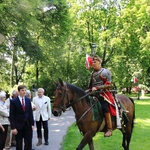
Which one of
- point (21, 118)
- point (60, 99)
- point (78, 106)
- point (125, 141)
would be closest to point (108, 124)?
point (78, 106)

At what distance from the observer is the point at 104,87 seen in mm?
6273

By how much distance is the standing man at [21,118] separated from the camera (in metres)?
6.08

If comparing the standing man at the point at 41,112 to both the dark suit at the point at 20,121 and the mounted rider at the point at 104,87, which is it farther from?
the mounted rider at the point at 104,87

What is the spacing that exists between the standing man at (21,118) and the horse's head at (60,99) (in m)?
0.74

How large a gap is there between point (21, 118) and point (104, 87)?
2.16 metres

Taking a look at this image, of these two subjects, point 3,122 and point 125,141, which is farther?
point 125,141

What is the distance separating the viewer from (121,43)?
3459 centimetres

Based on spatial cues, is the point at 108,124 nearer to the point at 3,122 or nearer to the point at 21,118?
the point at 21,118

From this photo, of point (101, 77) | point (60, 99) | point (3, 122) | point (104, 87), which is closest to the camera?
Answer: point (60, 99)

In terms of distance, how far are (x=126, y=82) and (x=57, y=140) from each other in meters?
37.4

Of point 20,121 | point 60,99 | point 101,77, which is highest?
point 101,77

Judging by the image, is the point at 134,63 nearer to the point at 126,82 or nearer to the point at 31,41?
the point at 126,82

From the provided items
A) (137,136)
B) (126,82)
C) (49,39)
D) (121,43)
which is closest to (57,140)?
(137,136)

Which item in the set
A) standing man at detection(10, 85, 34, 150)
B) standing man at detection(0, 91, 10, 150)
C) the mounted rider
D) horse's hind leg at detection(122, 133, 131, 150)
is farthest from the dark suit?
horse's hind leg at detection(122, 133, 131, 150)
